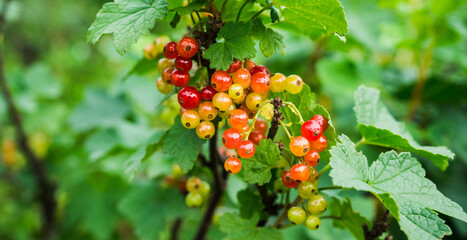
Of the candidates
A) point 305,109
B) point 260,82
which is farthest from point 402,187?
point 260,82

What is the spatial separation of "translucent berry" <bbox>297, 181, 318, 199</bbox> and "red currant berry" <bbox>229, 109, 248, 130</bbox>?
0.18 metres

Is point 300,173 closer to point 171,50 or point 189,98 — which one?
point 189,98

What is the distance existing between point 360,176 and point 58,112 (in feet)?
6.82

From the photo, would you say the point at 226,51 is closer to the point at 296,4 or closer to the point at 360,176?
the point at 296,4

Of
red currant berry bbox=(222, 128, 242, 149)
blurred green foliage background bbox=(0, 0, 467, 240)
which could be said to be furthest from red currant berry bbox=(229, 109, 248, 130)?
blurred green foliage background bbox=(0, 0, 467, 240)

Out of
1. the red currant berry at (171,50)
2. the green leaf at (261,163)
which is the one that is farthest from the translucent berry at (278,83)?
the red currant berry at (171,50)

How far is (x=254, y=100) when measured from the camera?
0.67 metres

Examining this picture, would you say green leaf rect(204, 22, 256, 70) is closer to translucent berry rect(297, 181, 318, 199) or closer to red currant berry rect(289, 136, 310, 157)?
red currant berry rect(289, 136, 310, 157)

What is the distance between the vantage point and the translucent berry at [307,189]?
685mm

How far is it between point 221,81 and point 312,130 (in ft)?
0.66

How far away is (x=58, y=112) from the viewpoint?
85.7 inches

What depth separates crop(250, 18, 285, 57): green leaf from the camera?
2.26 feet

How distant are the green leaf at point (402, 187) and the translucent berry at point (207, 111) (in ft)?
0.81

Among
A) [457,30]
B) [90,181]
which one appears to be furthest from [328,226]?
[90,181]
